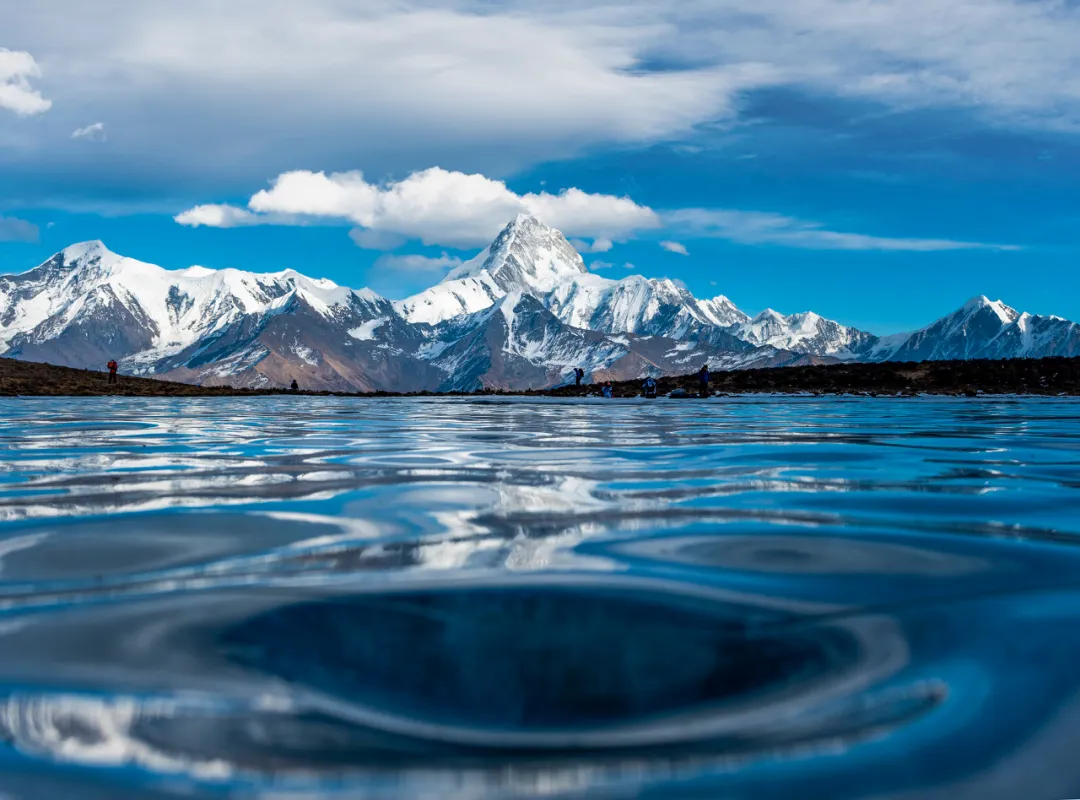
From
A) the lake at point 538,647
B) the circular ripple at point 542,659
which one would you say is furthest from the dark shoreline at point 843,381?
the circular ripple at point 542,659

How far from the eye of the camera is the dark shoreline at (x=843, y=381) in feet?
152

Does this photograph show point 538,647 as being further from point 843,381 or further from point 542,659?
point 843,381

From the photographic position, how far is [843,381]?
51.9 meters

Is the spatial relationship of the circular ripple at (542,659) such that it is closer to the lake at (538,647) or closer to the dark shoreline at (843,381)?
the lake at (538,647)

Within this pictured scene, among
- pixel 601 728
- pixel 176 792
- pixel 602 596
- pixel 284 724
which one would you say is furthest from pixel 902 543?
pixel 176 792

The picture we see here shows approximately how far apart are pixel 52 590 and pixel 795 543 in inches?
131

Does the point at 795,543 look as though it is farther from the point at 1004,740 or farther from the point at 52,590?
the point at 52,590

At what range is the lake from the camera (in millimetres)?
1879

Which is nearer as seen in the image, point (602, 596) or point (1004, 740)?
point (1004, 740)

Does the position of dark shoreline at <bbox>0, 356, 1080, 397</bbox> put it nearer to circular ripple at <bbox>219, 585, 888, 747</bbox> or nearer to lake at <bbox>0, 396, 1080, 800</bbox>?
lake at <bbox>0, 396, 1080, 800</bbox>

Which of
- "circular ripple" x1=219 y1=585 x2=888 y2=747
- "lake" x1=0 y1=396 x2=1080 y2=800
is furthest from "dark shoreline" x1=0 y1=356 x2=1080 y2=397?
"circular ripple" x1=219 y1=585 x2=888 y2=747

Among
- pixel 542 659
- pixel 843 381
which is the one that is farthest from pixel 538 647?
pixel 843 381

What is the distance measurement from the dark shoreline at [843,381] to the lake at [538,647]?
44.4 metres

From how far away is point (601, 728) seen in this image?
2.07 meters
